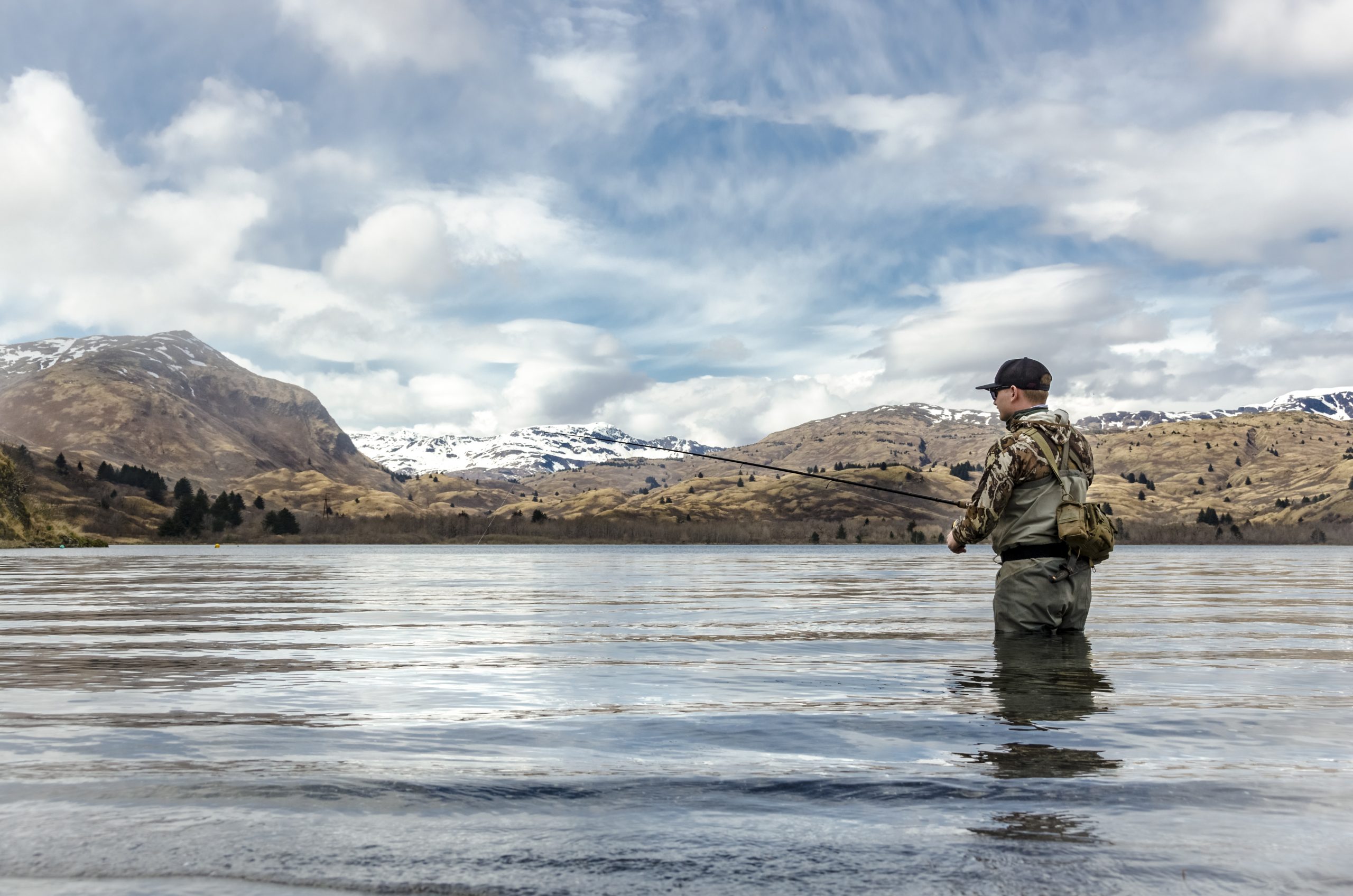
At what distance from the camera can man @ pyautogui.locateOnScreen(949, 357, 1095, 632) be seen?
1269 centimetres

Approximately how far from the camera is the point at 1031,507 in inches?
506

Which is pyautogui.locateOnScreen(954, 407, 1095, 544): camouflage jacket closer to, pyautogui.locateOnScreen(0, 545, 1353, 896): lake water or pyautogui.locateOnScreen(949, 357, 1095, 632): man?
pyautogui.locateOnScreen(949, 357, 1095, 632): man

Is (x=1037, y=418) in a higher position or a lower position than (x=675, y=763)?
higher

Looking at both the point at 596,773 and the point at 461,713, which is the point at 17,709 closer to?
the point at 461,713

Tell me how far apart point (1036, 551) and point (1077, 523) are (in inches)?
29.1

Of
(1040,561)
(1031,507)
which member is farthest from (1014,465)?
(1040,561)

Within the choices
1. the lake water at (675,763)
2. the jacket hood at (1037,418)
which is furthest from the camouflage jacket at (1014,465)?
the lake water at (675,763)

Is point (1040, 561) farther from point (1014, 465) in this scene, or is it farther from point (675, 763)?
point (675, 763)

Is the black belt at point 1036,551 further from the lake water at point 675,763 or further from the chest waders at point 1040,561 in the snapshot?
the lake water at point 675,763

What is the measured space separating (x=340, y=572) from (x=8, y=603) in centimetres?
2933

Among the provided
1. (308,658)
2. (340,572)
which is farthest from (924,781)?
(340,572)

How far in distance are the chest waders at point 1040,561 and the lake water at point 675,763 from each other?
48 cm

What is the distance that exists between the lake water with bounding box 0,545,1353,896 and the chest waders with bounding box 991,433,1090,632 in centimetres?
48

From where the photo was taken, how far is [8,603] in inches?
1022
